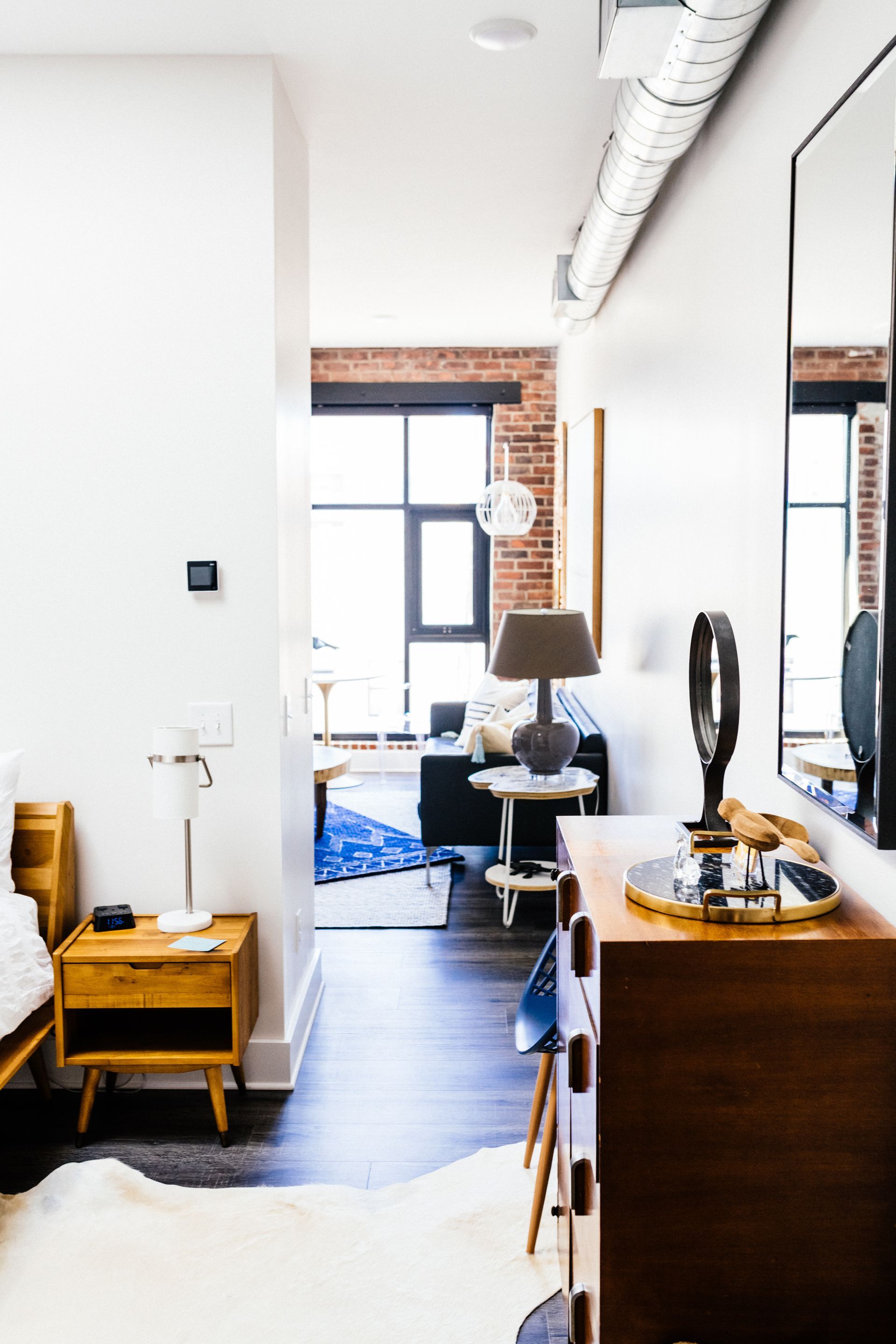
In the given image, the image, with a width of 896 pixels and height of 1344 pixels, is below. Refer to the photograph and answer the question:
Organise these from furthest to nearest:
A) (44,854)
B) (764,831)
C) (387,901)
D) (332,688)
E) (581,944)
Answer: (332,688) → (387,901) → (44,854) → (581,944) → (764,831)

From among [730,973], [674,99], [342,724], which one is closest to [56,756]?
[730,973]

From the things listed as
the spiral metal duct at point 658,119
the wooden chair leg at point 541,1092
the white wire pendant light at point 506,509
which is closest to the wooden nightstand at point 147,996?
the wooden chair leg at point 541,1092

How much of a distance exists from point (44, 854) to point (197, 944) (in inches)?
21.9

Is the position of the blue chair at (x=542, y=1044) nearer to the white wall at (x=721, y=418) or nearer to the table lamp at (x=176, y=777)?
the white wall at (x=721, y=418)

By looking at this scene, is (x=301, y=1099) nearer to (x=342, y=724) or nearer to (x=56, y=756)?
(x=56, y=756)

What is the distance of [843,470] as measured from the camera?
172cm

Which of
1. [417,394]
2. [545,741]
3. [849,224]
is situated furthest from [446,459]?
[849,224]

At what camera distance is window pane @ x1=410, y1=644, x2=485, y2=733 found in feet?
24.9

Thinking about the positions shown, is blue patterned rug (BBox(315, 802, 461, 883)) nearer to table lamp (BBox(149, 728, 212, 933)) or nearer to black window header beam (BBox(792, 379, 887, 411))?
table lamp (BBox(149, 728, 212, 933))

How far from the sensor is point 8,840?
2797mm

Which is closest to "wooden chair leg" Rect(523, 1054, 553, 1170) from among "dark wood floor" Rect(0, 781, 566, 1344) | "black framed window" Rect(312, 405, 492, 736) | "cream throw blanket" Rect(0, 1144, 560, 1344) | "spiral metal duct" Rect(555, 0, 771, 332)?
"cream throw blanket" Rect(0, 1144, 560, 1344)

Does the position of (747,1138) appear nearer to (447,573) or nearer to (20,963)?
(20,963)

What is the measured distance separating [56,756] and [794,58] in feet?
8.23

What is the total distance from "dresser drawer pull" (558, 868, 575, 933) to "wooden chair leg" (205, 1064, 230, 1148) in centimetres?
121
